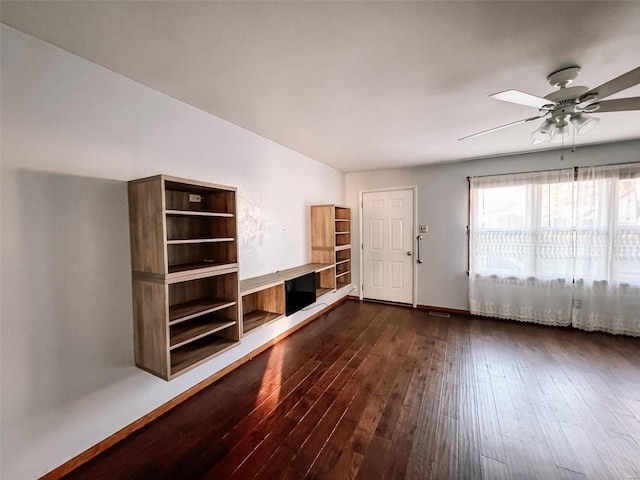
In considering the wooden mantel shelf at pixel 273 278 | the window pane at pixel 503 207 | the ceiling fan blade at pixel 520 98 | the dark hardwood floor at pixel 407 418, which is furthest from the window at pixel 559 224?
the wooden mantel shelf at pixel 273 278

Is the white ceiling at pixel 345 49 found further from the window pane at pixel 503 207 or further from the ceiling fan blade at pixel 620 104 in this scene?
the window pane at pixel 503 207

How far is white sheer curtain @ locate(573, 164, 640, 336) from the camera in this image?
3262 millimetres

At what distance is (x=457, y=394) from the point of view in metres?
2.23

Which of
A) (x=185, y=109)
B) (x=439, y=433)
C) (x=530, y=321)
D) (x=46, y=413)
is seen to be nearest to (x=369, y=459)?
(x=439, y=433)

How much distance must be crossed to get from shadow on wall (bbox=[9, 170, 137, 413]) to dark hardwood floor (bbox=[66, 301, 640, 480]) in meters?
0.57

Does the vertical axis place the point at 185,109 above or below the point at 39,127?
above

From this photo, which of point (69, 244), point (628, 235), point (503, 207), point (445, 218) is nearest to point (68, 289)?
point (69, 244)

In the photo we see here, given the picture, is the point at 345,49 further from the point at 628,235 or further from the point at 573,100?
the point at 628,235

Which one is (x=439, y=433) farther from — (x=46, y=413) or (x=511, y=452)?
(x=46, y=413)

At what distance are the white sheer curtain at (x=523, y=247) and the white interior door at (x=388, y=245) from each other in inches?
38.5

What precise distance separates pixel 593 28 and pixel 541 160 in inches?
114

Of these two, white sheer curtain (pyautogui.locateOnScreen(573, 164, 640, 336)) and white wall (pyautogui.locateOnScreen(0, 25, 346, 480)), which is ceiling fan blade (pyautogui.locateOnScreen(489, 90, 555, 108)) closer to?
white wall (pyautogui.locateOnScreen(0, 25, 346, 480))

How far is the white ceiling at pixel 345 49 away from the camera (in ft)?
4.11

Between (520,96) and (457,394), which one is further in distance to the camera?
(457,394)
